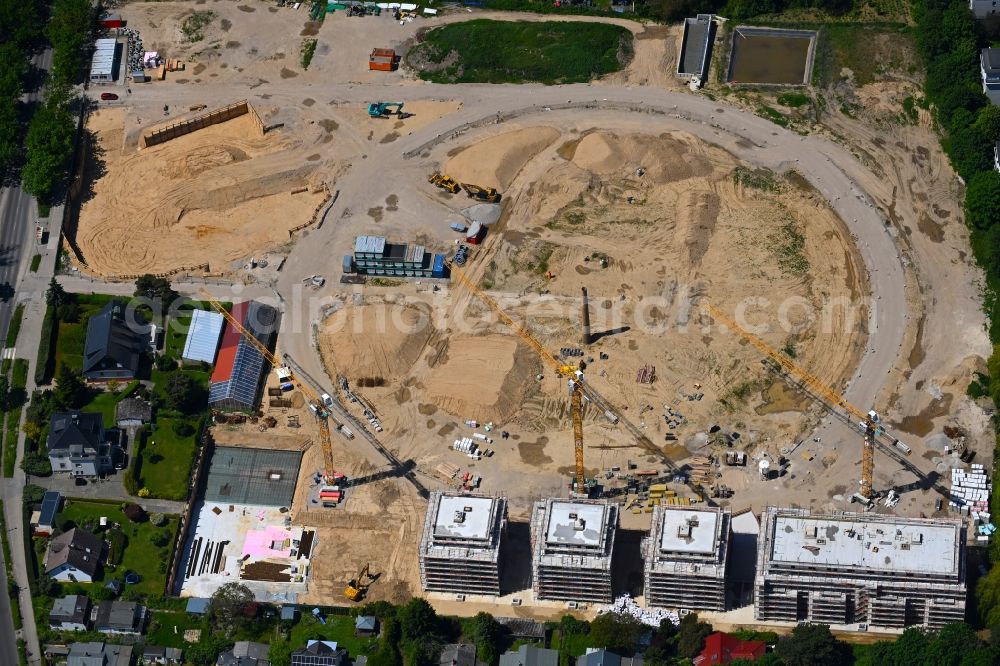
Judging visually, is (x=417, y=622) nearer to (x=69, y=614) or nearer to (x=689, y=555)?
(x=689, y=555)

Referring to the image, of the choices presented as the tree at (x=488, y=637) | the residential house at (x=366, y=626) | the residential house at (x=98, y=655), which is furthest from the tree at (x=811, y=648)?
the residential house at (x=98, y=655)

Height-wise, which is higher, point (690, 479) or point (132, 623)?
point (690, 479)

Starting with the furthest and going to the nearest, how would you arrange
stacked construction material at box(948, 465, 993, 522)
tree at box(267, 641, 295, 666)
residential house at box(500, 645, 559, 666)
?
stacked construction material at box(948, 465, 993, 522) < tree at box(267, 641, 295, 666) < residential house at box(500, 645, 559, 666)

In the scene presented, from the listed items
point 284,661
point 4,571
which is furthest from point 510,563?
point 4,571

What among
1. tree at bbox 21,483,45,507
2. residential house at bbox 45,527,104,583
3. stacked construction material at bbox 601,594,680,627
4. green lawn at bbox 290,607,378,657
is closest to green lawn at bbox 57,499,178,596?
residential house at bbox 45,527,104,583

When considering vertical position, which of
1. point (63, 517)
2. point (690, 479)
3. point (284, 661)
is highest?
point (690, 479)

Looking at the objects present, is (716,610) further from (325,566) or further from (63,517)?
(63,517)

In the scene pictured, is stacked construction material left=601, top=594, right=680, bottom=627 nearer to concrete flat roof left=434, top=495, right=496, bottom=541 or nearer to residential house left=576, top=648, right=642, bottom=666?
residential house left=576, top=648, right=642, bottom=666
